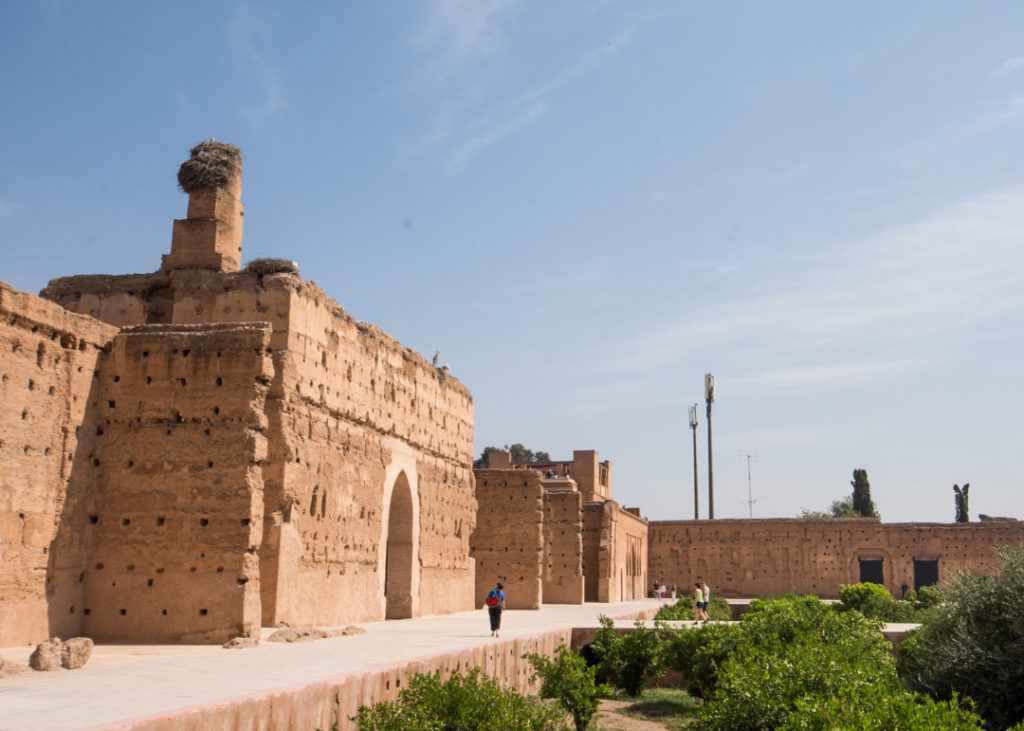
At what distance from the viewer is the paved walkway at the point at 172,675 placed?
7.16 metres

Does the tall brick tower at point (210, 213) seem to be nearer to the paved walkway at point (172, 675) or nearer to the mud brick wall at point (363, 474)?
the mud brick wall at point (363, 474)

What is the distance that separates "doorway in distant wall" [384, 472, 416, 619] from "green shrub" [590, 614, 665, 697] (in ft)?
25.0

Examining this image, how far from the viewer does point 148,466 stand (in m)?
14.9

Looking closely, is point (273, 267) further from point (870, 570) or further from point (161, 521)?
point (870, 570)

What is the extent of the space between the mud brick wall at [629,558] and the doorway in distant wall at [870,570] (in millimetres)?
10074

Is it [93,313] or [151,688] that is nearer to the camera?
[151,688]

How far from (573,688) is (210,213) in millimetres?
11763

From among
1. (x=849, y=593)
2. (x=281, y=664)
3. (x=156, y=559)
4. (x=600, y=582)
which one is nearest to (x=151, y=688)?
(x=281, y=664)

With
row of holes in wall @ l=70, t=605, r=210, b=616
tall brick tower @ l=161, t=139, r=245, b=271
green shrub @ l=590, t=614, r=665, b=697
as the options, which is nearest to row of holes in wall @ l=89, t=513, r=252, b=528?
row of holes in wall @ l=70, t=605, r=210, b=616

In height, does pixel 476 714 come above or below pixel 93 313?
below

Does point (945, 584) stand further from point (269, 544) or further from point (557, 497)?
point (557, 497)

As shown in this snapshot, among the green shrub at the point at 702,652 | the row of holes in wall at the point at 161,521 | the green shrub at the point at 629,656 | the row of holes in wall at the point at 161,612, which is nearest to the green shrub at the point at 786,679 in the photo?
the green shrub at the point at 702,652

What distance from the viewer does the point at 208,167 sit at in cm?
1897

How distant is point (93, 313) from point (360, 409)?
547cm
